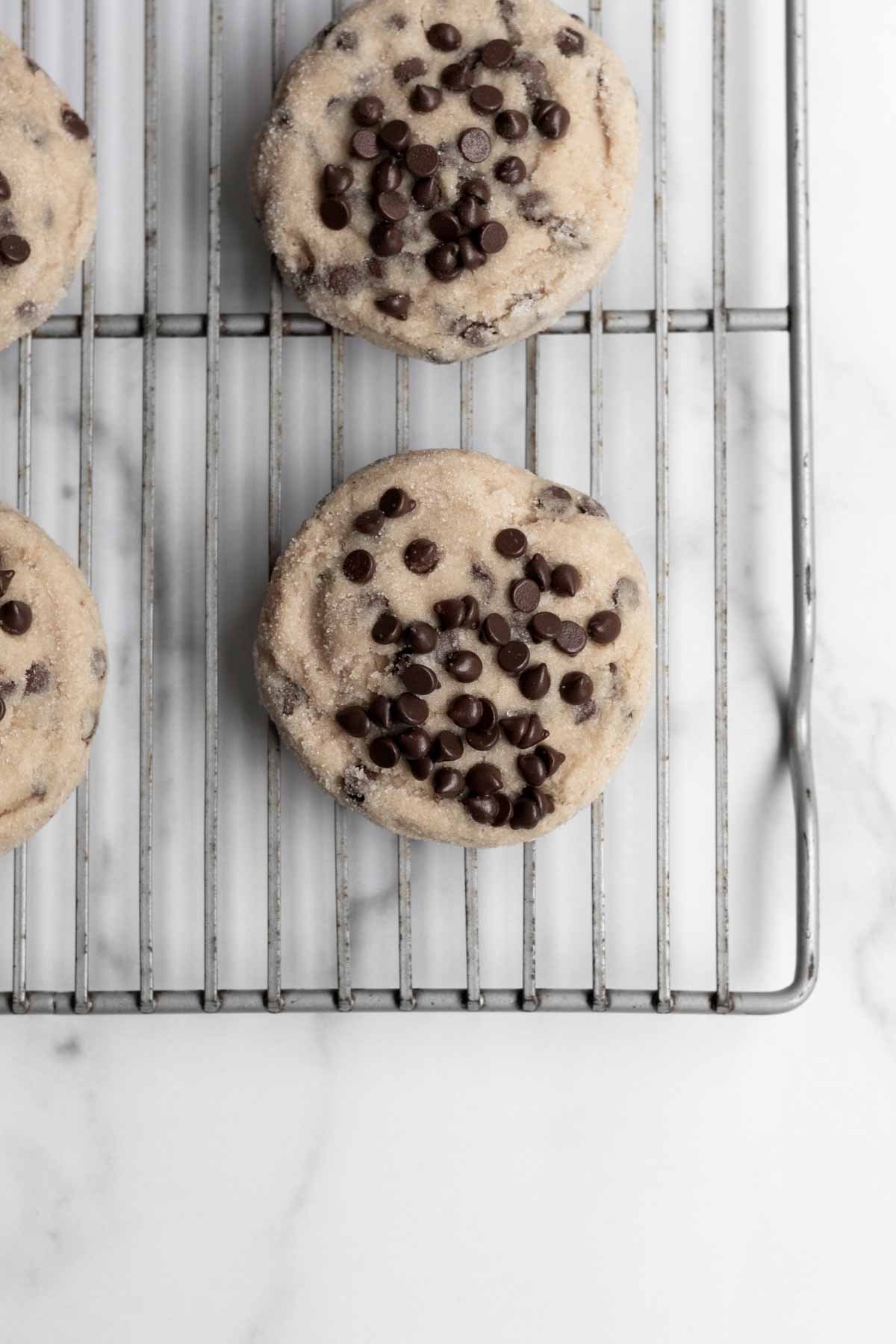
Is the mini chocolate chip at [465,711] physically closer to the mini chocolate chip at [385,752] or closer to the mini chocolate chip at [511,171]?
the mini chocolate chip at [385,752]

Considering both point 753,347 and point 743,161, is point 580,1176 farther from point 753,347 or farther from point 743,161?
point 743,161

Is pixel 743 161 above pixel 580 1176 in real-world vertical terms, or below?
above

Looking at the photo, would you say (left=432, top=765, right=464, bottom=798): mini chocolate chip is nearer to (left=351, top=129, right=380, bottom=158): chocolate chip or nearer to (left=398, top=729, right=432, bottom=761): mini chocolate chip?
(left=398, top=729, right=432, bottom=761): mini chocolate chip

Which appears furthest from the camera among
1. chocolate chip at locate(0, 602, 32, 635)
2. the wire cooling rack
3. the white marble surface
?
the white marble surface

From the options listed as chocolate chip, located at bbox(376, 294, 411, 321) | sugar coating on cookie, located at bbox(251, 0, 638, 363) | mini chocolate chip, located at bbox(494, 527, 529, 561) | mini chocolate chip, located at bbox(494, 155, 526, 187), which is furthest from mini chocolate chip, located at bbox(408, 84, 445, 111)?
mini chocolate chip, located at bbox(494, 527, 529, 561)

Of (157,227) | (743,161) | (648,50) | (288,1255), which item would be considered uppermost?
(648,50)

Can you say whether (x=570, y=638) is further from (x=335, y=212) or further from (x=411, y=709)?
(x=335, y=212)

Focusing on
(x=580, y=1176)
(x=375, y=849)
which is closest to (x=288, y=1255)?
(x=580, y=1176)

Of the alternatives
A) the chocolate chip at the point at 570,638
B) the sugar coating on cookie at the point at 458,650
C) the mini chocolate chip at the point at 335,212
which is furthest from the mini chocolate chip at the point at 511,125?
the chocolate chip at the point at 570,638
